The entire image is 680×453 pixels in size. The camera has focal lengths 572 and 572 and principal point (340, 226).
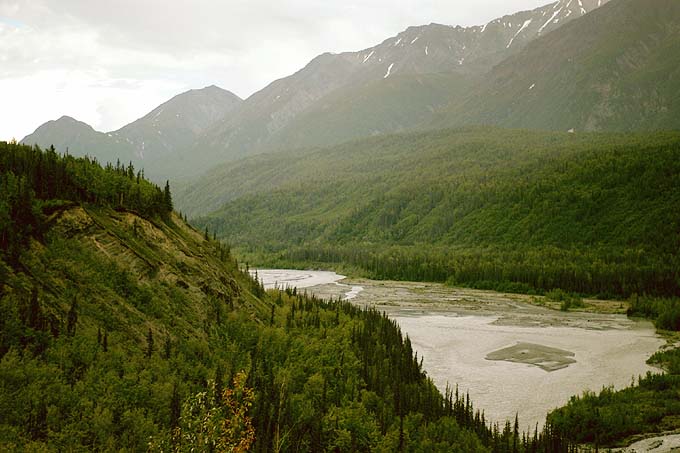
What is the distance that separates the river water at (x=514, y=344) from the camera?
1740 inches

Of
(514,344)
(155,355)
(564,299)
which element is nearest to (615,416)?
(514,344)

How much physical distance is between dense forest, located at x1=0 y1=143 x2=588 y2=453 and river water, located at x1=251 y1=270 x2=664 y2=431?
830 cm

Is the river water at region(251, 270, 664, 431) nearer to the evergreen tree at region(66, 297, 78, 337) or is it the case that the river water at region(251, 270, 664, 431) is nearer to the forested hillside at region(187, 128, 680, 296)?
the forested hillside at region(187, 128, 680, 296)

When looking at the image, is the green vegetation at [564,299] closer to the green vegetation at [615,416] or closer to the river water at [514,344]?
the river water at [514,344]

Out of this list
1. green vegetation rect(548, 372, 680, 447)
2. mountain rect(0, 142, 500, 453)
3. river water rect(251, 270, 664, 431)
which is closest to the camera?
mountain rect(0, 142, 500, 453)

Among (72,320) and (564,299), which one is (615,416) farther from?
(564,299)

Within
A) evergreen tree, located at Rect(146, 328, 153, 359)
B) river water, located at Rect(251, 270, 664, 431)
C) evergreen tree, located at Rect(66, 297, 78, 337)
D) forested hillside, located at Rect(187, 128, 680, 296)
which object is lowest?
river water, located at Rect(251, 270, 664, 431)

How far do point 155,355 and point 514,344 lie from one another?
4725 centimetres

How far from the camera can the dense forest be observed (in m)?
19.5

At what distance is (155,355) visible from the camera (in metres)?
25.6

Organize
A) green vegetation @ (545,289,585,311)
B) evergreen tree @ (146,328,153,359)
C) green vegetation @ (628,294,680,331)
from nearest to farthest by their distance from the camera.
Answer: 1. evergreen tree @ (146,328,153,359)
2. green vegetation @ (628,294,680,331)
3. green vegetation @ (545,289,585,311)

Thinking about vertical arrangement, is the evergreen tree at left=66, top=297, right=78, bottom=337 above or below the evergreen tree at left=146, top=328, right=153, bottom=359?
above

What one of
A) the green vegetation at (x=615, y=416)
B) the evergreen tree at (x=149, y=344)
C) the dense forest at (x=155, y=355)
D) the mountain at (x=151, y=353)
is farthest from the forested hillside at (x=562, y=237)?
the evergreen tree at (x=149, y=344)

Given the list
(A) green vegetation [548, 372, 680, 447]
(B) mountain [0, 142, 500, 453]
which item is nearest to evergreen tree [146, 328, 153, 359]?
(B) mountain [0, 142, 500, 453]
